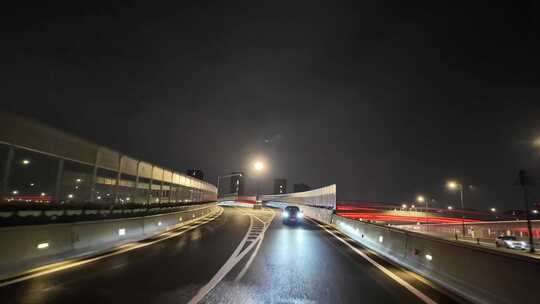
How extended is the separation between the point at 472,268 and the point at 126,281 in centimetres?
757

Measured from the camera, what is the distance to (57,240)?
9.85m

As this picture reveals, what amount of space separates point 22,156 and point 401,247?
16.8 meters

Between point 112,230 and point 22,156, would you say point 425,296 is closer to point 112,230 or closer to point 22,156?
point 112,230

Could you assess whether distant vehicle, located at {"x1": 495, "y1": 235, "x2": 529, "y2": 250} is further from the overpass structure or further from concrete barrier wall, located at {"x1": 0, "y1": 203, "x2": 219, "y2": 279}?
concrete barrier wall, located at {"x1": 0, "y1": 203, "x2": 219, "y2": 279}

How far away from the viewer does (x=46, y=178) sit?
1648 centimetres

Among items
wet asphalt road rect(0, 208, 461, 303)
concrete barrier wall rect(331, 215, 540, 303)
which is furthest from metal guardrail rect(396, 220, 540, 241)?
wet asphalt road rect(0, 208, 461, 303)

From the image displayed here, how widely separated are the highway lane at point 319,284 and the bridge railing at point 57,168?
11524 millimetres

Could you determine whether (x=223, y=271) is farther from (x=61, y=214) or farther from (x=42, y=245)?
(x=61, y=214)

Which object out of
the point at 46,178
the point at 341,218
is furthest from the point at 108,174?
the point at 341,218

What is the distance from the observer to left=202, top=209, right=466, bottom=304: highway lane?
613cm

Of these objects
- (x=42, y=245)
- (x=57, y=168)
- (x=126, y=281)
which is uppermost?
(x=57, y=168)

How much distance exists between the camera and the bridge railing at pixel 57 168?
13.7 meters

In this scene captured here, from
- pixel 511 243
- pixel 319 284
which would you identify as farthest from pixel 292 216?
pixel 511 243

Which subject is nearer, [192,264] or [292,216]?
[192,264]
